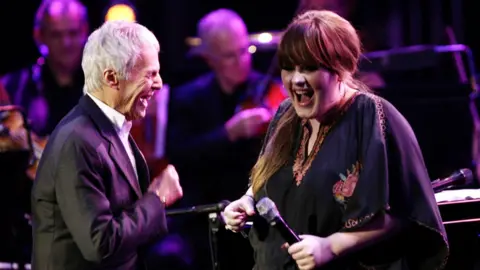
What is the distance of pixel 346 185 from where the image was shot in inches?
111

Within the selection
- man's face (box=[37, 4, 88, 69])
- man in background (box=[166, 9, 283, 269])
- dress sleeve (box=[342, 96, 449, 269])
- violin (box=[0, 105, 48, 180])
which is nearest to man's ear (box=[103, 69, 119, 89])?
dress sleeve (box=[342, 96, 449, 269])

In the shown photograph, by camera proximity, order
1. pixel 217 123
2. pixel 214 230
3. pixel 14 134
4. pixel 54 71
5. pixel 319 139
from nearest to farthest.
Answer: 1. pixel 319 139
2. pixel 214 230
3. pixel 14 134
4. pixel 217 123
5. pixel 54 71

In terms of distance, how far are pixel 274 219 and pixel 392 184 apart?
0.40m

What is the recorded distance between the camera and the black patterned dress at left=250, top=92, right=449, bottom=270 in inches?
110

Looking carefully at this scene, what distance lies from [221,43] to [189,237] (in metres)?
1.22

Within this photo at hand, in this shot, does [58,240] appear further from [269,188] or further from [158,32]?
[158,32]

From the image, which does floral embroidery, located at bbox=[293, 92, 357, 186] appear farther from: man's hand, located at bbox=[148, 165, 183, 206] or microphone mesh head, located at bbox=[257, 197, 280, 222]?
man's hand, located at bbox=[148, 165, 183, 206]

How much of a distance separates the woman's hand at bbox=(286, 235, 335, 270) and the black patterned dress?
91 mm

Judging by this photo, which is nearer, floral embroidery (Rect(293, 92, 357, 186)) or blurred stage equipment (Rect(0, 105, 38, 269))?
floral embroidery (Rect(293, 92, 357, 186))

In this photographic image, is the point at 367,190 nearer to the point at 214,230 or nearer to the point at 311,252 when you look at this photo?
the point at 311,252

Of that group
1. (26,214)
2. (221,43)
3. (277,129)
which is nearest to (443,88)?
(221,43)

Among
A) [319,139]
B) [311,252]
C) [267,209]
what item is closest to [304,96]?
[319,139]

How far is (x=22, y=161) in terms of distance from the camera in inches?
191

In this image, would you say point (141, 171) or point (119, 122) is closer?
point (119, 122)
